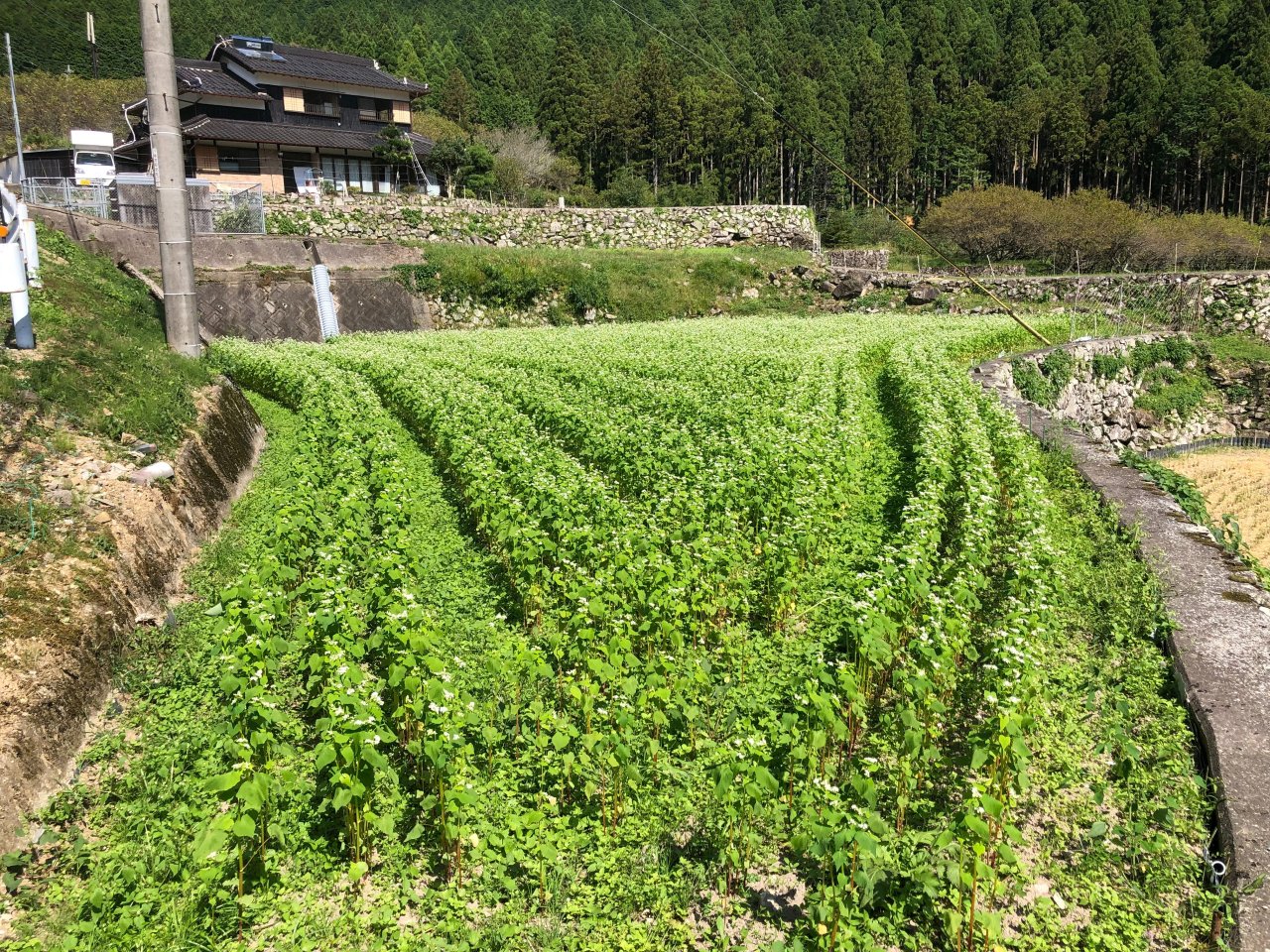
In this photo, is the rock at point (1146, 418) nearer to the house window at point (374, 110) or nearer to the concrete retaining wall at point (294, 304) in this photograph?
the concrete retaining wall at point (294, 304)

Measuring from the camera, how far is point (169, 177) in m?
12.7

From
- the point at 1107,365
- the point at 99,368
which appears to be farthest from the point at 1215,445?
the point at 99,368

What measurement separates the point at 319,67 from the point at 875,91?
4087 centimetres

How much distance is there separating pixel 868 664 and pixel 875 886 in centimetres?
179

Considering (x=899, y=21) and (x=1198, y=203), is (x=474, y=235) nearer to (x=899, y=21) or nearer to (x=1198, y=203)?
(x=1198, y=203)

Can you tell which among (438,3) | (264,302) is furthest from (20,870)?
(438,3)

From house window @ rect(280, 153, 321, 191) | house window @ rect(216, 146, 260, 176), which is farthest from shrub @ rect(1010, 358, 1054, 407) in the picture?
house window @ rect(216, 146, 260, 176)

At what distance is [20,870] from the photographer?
408 centimetres

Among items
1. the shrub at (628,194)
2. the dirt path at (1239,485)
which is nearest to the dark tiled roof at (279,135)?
the shrub at (628,194)

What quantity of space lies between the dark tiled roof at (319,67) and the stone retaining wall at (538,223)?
1109 cm

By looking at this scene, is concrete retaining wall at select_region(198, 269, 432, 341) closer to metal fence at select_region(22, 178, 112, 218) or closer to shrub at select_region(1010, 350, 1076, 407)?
metal fence at select_region(22, 178, 112, 218)

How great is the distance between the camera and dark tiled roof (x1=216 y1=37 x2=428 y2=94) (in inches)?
1538

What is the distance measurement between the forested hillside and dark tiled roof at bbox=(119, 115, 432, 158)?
1845 centimetres

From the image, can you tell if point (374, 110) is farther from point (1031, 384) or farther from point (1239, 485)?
point (1239, 485)
